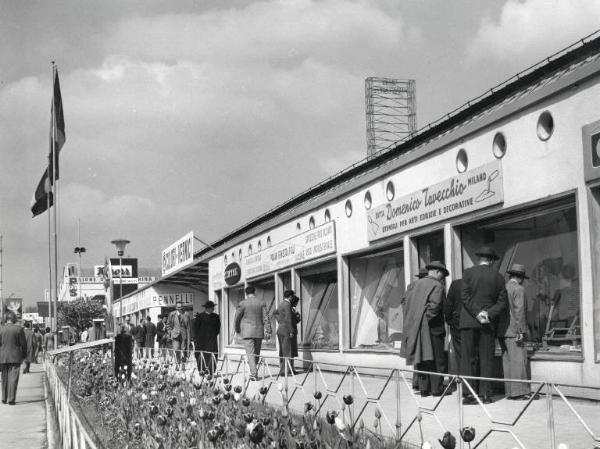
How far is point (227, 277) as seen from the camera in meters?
26.8

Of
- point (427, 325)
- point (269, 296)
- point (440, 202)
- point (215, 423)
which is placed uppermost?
point (440, 202)

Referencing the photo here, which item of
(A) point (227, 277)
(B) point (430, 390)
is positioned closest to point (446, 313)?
(B) point (430, 390)

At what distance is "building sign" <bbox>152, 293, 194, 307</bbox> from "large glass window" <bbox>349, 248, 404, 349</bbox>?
26.9 m

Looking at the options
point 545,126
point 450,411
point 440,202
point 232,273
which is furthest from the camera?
point 232,273

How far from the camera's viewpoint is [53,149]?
22859mm

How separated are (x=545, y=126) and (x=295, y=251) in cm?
1040

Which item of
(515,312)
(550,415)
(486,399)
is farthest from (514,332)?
(550,415)

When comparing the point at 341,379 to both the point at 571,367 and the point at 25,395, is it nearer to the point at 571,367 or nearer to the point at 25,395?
the point at 571,367

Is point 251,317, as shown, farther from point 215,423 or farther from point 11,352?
point 215,423

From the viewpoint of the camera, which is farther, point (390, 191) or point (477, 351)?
point (390, 191)

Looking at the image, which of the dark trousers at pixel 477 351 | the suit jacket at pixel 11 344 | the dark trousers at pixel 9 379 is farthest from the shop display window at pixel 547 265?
the dark trousers at pixel 9 379

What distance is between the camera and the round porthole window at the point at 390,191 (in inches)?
572

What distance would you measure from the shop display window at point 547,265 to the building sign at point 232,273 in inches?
584

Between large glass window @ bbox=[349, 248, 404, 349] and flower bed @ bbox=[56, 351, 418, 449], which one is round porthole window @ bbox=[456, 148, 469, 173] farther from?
flower bed @ bbox=[56, 351, 418, 449]
